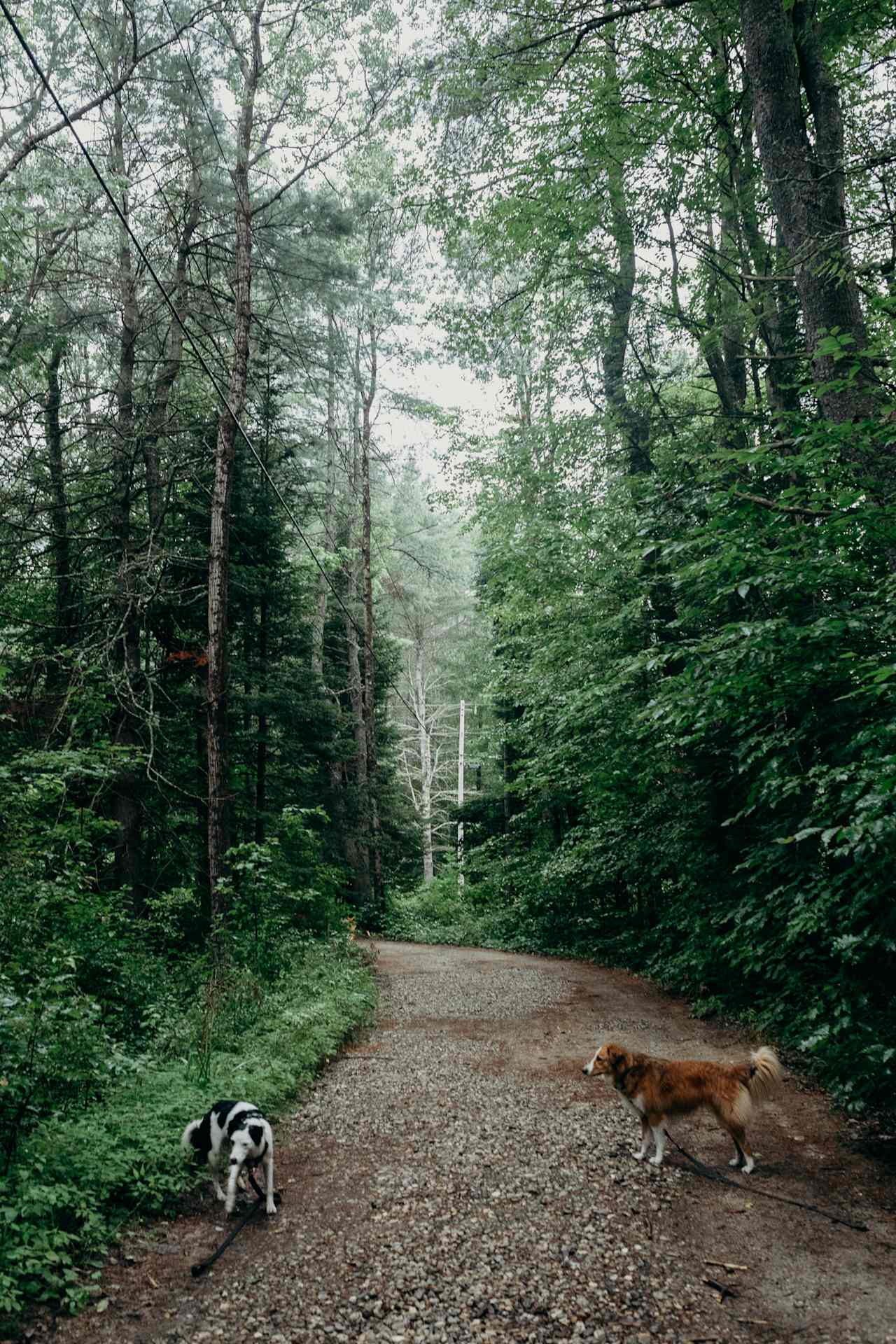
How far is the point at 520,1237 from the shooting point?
3.79 m

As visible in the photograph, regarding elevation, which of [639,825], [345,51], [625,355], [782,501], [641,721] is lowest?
[639,825]

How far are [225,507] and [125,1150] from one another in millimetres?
8595

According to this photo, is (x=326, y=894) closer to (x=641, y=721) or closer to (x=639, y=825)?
(x=639, y=825)

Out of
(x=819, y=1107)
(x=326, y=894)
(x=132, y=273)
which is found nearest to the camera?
(x=819, y=1107)

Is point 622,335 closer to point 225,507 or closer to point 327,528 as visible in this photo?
point 225,507

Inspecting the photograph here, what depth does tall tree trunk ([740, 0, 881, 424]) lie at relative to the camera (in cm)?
572

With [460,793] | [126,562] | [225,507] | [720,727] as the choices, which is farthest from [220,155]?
[460,793]

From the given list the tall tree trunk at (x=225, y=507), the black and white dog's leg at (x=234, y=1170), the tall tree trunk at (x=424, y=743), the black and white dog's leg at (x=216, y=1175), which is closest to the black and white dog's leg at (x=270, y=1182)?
the black and white dog's leg at (x=234, y=1170)

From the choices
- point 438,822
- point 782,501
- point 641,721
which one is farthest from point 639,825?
point 438,822

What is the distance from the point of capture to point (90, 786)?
10.3 meters

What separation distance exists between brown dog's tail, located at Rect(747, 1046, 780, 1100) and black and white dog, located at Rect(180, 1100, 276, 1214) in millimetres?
2926

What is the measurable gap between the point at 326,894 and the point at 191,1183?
1097 centimetres

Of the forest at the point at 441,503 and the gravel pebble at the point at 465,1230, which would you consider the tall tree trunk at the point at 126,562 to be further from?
the gravel pebble at the point at 465,1230

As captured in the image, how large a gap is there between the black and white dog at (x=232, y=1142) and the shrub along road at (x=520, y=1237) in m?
0.18
